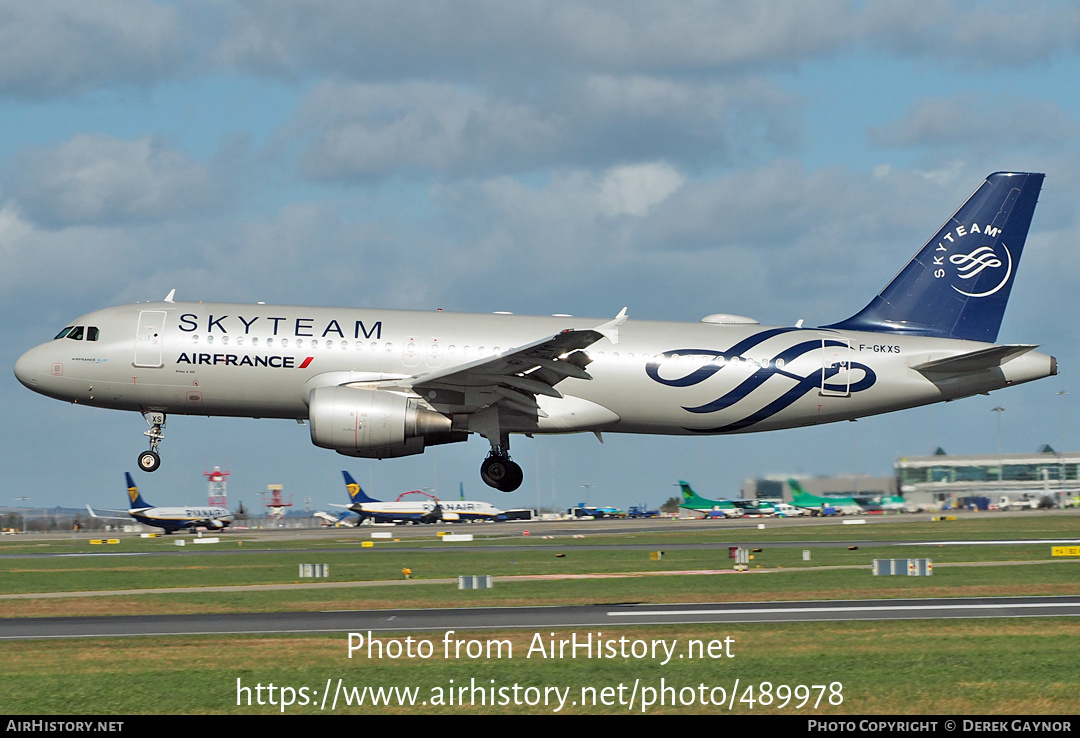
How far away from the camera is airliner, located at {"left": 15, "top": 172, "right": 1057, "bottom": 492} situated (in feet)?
120

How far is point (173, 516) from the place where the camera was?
103 metres

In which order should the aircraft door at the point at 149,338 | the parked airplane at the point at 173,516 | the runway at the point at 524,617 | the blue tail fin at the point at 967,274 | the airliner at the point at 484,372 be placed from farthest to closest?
the parked airplane at the point at 173,516, the blue tail fin at the point at 967,274, the aircraft door at the point at 149,338, the airliner at the point at 484,372, the runway at the point at 524,617

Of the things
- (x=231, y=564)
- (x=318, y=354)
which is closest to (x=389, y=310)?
(x=318, y=354)

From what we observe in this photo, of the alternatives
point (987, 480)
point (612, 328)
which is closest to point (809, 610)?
point (612, 328)

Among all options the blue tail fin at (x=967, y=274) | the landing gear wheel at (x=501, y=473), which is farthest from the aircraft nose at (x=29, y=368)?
the blue tail fin at (x=967, y=274)

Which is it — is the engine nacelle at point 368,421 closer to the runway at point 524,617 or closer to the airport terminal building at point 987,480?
the runway at point 524,617

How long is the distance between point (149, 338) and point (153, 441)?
134 inches

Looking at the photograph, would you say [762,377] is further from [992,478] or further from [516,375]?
[992,478]

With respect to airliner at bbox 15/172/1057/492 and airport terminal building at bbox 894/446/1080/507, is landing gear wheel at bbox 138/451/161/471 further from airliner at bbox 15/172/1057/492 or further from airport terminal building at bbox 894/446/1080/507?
airport terminal building at bbox 894/446/1080/507

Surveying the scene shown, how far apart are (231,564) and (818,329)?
20.8m

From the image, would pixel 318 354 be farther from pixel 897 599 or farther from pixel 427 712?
pixel 427 712

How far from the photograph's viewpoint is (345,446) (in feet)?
118

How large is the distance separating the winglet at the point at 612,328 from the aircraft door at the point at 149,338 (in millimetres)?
12691

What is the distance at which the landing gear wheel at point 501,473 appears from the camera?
1505 inches
